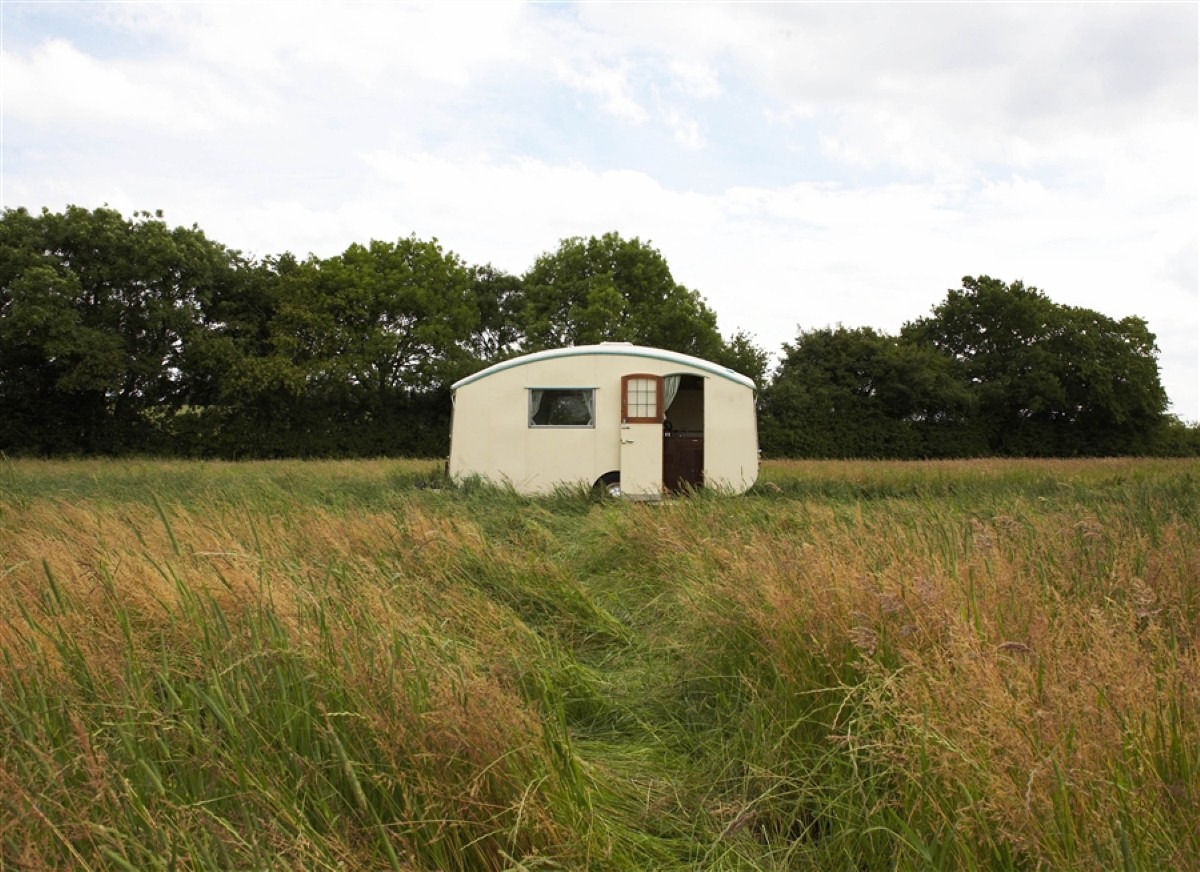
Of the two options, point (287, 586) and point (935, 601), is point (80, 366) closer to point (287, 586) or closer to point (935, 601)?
point (287, 586)

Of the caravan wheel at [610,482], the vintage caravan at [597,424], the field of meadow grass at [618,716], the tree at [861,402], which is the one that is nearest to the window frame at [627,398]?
the vintage caravan at [597,424]

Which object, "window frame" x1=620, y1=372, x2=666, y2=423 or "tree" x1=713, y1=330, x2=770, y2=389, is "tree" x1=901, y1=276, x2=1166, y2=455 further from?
"window frame" x1=620, y1=372, x2=666, y2=423

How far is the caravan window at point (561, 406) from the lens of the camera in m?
13.8

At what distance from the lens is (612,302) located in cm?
3141

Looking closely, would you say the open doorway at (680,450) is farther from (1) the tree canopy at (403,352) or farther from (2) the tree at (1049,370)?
(2) the tree at (1049,370)

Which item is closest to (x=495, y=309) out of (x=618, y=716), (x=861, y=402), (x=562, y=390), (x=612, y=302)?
(x=612, y=302)

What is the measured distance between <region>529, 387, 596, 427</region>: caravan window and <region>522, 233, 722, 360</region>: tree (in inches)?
651

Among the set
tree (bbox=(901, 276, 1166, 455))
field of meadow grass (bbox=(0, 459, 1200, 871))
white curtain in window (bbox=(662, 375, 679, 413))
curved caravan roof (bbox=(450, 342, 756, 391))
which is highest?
tree (bbox=(901, 276, 1166, 455))

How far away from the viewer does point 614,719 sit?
3947 millimetres

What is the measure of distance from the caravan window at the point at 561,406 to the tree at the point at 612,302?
1654cm

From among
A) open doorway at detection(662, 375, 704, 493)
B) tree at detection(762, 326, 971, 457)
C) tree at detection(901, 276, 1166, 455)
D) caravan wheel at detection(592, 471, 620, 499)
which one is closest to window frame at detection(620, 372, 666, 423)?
open doorway at detection(662, 375, 704, 493)

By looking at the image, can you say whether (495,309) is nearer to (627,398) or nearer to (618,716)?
(627,398)

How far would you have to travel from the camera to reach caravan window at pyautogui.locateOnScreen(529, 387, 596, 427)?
13828 millimetres

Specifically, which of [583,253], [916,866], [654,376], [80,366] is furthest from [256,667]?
[583,253]
